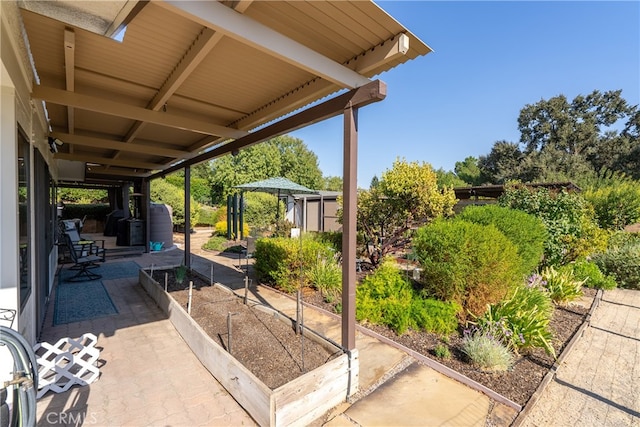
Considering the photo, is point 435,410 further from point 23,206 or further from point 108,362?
point 23,206

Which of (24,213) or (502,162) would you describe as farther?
(502,162)

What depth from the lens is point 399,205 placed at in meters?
6.81

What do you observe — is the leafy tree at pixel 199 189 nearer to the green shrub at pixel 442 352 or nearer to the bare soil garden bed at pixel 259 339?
the bare soil garden bed at pixel 259 339

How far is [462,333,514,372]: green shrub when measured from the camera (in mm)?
3002

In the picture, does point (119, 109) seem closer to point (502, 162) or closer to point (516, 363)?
point (516, 363)

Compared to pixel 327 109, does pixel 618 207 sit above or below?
below

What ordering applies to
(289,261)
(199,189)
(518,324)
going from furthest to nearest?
(199,189) < (289,261) < (518,324)

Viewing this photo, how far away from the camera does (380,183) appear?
711 centimetres

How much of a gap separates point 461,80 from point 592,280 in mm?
6195

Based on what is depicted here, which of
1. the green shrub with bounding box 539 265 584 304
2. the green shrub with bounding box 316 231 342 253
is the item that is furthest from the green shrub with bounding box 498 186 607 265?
the green shrub with bounding box 316 231 342 253

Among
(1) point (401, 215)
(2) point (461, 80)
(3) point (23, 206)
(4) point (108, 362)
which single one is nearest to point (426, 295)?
(1) point (401, 215)

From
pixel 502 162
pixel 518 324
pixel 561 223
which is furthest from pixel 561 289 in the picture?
pixel 502 162

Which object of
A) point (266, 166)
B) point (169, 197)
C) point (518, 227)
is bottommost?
point (518, 227)

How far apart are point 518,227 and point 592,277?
3145 mm
